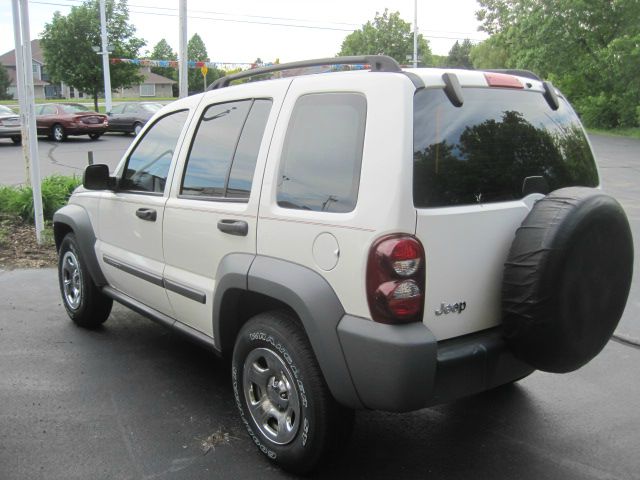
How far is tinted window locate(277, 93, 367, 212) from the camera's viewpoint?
2779mm

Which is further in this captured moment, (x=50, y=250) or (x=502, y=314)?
(x=50, y=250)

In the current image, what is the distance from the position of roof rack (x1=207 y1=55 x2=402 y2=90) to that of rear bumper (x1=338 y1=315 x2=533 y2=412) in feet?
3.69

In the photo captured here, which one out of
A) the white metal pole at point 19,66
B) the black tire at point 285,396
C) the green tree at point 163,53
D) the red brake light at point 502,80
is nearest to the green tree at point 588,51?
the white metal pole at point 19,66

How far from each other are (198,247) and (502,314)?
1.70m

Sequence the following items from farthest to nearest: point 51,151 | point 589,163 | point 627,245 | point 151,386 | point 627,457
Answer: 1. point 51,151
2. point 151,386
3. point 589,163
4. point 627,457
5. point 627,245

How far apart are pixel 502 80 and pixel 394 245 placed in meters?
1.14

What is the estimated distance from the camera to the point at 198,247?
3586 mm

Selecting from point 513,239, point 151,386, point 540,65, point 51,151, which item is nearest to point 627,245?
point 513,239

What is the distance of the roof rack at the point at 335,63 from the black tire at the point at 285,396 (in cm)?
124

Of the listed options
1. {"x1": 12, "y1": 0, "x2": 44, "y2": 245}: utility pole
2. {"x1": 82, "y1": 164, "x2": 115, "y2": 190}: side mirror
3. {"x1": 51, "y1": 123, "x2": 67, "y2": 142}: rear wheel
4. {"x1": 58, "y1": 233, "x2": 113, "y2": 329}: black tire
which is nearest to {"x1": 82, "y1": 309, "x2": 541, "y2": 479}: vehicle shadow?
{"x1": 58, "y1": 233, "x2": 113, "y2": 329}: black tire

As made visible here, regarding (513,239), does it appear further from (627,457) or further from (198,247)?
(198,247)

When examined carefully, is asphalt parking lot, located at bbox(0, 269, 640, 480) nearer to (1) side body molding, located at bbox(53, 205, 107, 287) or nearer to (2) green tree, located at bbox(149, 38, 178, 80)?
(1) side body molding, located at bbox(53, 205, 107, 287)

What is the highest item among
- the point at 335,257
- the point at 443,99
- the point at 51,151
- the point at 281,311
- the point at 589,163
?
the point at 443,99

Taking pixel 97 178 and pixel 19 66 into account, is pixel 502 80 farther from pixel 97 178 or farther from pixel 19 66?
pixel 19 66
